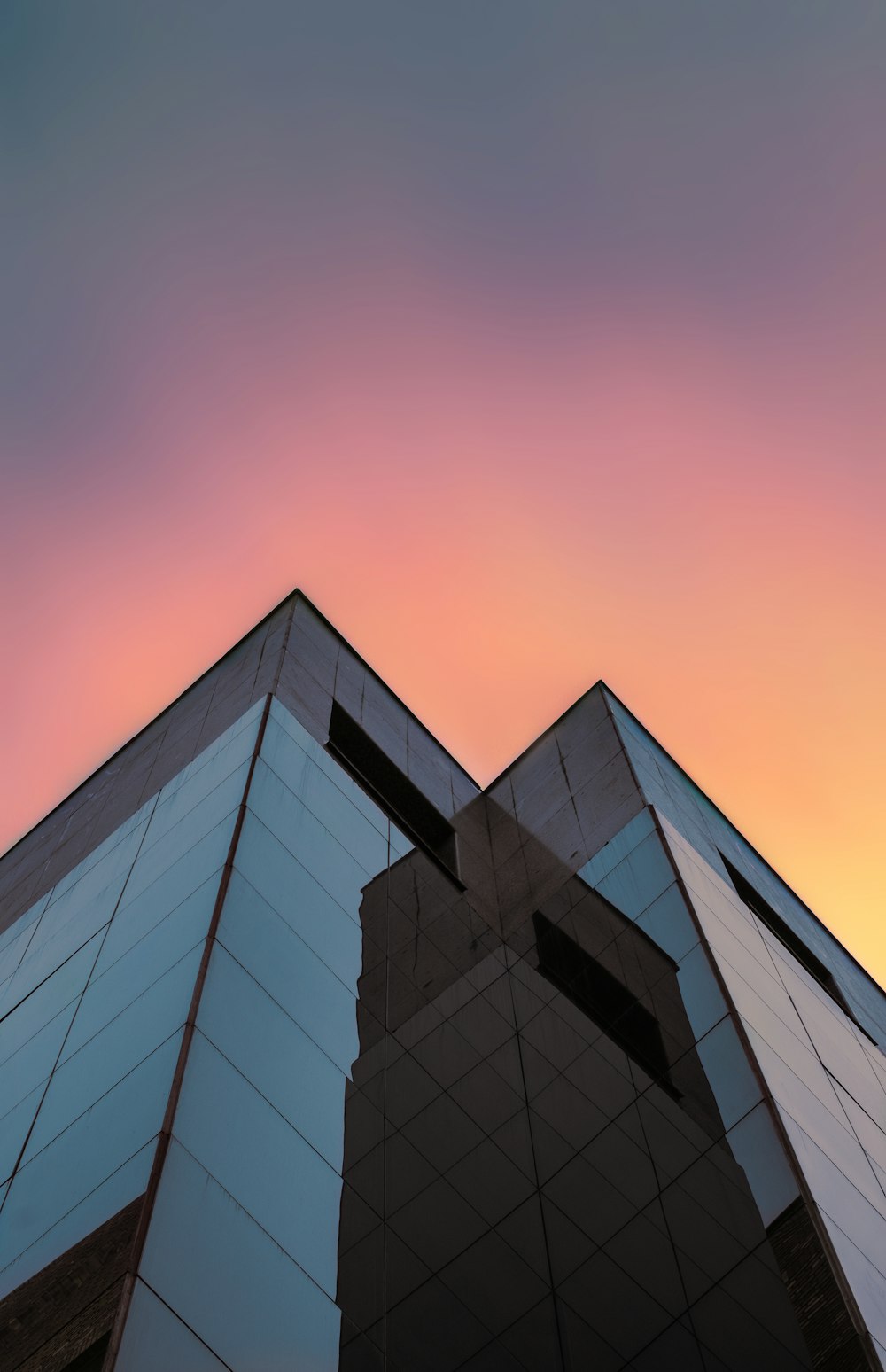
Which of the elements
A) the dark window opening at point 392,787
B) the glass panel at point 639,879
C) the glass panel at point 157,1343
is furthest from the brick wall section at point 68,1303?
the dark window opening at point 392,787

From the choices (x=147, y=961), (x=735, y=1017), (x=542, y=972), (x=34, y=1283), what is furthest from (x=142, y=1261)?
(x=542, y=972)

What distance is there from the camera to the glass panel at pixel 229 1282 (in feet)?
28.0

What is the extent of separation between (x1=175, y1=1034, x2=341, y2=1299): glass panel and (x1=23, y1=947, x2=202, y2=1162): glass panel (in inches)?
24.5

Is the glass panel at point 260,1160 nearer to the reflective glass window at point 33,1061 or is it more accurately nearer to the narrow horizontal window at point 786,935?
the reflective glass window at point 33,1061

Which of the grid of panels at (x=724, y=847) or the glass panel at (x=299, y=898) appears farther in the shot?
the grid of panels at (x=724, y=847)

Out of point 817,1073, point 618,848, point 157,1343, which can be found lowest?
point 157,1343

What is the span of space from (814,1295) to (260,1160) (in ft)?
19.3

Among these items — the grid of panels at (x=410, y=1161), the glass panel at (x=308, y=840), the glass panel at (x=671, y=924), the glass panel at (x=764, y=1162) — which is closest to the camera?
the grid of panels at (x=410, y=1161)

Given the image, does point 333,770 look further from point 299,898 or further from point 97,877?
point 299,898

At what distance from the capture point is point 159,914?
13.5 meters

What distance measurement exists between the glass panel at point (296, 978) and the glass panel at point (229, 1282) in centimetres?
277

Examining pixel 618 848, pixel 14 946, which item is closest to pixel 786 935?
pixel 618 848

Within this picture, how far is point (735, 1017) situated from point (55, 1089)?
27.6 feet

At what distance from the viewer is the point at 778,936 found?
2297 centimetres
